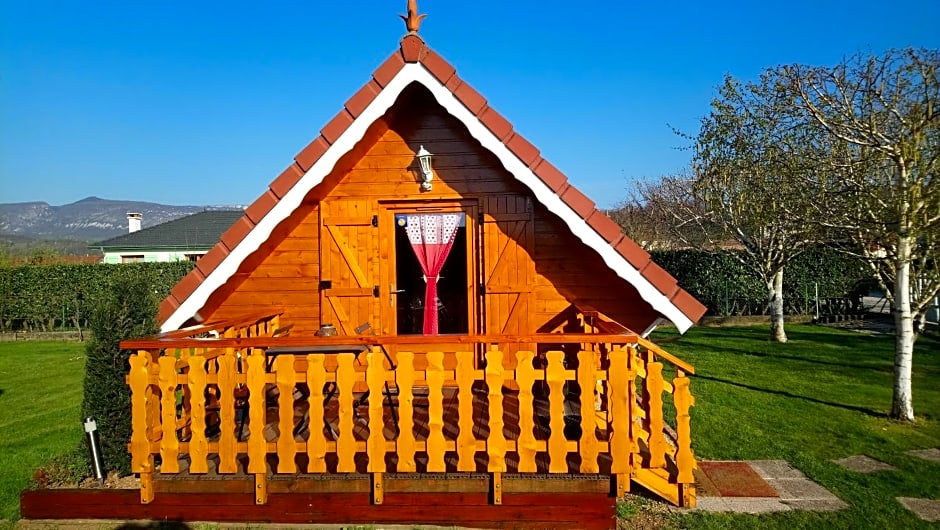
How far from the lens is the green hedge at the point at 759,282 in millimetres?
17578

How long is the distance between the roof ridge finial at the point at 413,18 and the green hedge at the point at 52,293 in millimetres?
15918

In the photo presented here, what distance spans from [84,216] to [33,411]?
15009cm

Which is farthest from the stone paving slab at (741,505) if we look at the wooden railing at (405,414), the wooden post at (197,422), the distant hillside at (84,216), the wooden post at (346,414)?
the distant hillside at (84,216)

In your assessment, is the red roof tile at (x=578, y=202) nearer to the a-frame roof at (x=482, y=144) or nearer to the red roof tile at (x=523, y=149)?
the a-frame roof at (x=482, y=144)

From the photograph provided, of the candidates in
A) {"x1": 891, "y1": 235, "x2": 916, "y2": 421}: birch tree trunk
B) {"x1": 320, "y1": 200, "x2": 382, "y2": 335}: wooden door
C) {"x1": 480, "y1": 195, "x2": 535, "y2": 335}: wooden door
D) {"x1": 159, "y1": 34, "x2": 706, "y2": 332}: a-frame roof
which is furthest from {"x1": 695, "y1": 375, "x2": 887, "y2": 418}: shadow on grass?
{"x1": 320, "y1": 200, "x2": 382, "y2": 335}: wooden door

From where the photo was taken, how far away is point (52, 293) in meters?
17.6

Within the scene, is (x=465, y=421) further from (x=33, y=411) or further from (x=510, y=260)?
(x=33, y=411)

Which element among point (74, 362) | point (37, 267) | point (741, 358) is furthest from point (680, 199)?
point (37, 267)

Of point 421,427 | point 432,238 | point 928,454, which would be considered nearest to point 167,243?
point 432,238

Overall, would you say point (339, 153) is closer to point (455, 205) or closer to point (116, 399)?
point (455, 205)

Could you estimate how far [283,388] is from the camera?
396 centimetres

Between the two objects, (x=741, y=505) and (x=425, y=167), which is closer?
(x=741, y=505)

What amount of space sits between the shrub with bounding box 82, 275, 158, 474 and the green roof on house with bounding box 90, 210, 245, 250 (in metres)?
23.6

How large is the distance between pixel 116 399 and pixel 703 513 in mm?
5484
